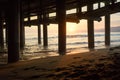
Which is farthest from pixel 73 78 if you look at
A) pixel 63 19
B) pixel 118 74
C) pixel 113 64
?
pixel 63 19

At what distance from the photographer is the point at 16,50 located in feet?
36.4

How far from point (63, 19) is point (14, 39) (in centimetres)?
376

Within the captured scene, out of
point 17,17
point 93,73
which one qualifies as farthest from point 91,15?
point 93,73

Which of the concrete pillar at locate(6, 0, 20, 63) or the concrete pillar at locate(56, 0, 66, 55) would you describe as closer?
the concrete pillar at locate(6, 0, 20, 63)

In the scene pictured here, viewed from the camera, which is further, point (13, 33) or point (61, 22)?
point (61, 22)

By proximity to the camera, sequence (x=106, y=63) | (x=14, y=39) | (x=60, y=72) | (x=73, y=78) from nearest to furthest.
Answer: (x=73, y=78) < (x=60, y=72) < (x=106, y=63) < (x=14, y=39)

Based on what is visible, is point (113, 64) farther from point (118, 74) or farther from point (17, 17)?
point (17, 17)

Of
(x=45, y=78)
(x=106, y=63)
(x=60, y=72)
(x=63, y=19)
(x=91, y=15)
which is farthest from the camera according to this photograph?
(x=91, y=15)

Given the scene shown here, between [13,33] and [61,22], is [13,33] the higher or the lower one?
the lower one

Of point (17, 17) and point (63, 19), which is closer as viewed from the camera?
point (17, 17)

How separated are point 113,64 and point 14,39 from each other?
5.46 meters

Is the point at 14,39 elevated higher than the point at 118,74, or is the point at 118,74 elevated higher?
the point at 14,39

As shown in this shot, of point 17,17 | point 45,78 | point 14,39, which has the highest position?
point 17,17

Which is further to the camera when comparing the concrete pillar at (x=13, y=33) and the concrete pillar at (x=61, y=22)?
the concrete pillar at (x=61, y=22)
